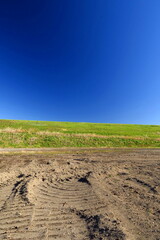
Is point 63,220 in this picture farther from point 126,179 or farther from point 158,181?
point 158,181

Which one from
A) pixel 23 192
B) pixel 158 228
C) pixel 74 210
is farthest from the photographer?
pixel 23 192

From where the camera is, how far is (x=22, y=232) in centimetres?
411

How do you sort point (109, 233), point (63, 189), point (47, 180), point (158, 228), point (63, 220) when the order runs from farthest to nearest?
point (47, 180) < point (63, 189) < point (63, 220) < point (158, 228) < point (109, 233)

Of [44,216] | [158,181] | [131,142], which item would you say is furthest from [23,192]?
[131,142]

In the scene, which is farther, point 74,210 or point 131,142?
point 131,142

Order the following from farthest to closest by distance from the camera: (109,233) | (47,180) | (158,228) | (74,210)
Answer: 1. (47,180)
2. (74,210)
3. (158,228)
4. (109,233)

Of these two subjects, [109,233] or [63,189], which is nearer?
[109,233]

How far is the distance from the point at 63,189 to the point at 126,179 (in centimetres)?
474

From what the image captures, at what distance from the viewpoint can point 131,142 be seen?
28.2m

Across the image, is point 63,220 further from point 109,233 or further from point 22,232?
point 109,233

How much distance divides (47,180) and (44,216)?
3.40 meters

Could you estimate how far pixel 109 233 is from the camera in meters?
3.92

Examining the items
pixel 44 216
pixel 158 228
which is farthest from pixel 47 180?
pixel 158 228

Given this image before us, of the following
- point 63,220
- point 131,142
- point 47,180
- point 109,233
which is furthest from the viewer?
point 131,142
